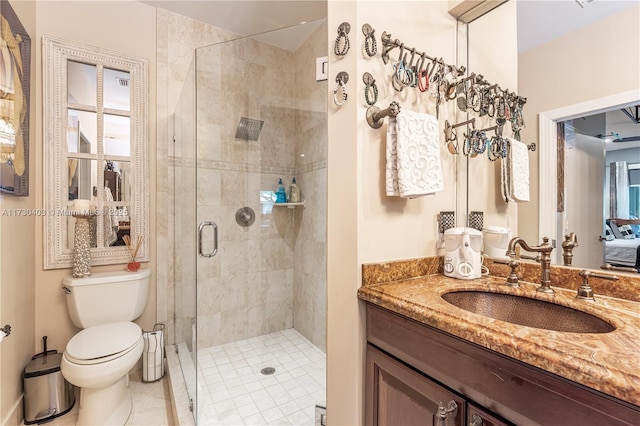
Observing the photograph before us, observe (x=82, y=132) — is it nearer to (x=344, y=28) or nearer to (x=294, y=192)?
(x=294, y=192)

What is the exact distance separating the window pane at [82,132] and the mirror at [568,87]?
2.39 m

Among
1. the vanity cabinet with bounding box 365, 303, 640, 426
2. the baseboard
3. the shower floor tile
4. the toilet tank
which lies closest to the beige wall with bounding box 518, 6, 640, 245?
the vanity cabinet with bounding box 365, 303, 640, 426

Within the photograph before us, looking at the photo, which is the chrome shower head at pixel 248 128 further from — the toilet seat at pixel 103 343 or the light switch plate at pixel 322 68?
the toilet seat at pixel 103 343

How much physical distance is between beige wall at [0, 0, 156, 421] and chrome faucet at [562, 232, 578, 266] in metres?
2.28

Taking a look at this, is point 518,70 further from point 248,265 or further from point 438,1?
point 248,265

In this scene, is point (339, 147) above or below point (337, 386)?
above

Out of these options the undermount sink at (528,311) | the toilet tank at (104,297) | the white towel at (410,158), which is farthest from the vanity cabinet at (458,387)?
the toilet tank at (104,297)

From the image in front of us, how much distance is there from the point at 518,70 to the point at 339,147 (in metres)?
0.77

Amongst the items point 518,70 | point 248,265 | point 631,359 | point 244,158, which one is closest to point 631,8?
point 518,70

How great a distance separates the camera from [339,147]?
1058 mm

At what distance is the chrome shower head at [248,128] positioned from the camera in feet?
7.31

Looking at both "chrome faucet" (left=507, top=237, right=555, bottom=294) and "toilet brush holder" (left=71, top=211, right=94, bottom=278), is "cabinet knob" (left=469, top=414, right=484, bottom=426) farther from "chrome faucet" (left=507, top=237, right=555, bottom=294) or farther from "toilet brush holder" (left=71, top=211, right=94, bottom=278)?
"toilet brush holder" (left=71, top=211, right=94, bottom=278)

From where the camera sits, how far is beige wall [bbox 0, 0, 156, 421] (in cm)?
142

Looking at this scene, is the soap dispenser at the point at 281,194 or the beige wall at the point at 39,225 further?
the soap dispenser at the point at 281,194
